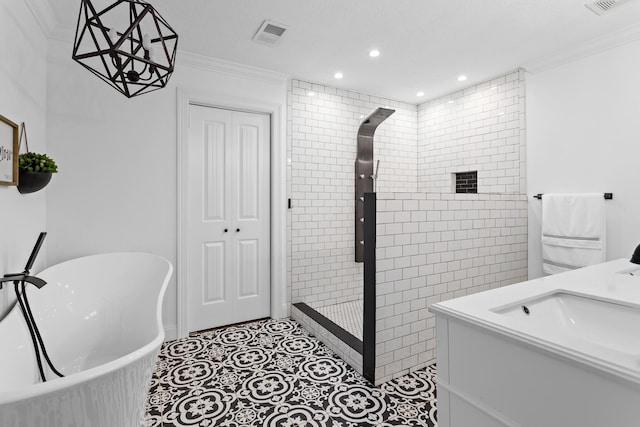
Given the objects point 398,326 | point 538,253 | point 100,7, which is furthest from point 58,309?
point 538,253

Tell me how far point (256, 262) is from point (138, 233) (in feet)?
3.63

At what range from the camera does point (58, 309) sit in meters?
1.91

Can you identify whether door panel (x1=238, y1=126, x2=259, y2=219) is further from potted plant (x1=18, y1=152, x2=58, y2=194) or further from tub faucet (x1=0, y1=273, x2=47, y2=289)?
tub faucet (x1=0, y1=273, x2=47, y2=289)

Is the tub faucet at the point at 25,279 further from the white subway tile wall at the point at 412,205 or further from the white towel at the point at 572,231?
the white towel at the point at 572,231

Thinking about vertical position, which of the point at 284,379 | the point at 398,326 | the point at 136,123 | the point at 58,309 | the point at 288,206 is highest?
the point at 136,123

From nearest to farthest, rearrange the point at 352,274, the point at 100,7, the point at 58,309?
1. the point at 58,309
2. the point at 100,7
3. the point at 352,274

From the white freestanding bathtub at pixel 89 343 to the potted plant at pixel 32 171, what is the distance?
0.52m

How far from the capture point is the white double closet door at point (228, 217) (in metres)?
3.01

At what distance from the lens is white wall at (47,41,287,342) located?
245 centimetres

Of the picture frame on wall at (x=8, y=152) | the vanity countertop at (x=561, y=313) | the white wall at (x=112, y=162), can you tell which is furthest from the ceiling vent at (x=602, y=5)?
the picture frame on wall at (x=8, y=152)

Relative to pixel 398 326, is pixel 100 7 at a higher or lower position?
higher

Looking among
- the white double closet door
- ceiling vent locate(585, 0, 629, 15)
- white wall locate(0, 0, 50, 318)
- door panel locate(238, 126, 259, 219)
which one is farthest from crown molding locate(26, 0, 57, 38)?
ceiling vent locate(585, 0, 629, 15)

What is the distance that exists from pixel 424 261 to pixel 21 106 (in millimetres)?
2749

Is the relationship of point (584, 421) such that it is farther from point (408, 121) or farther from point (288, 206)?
point (408, 121)
